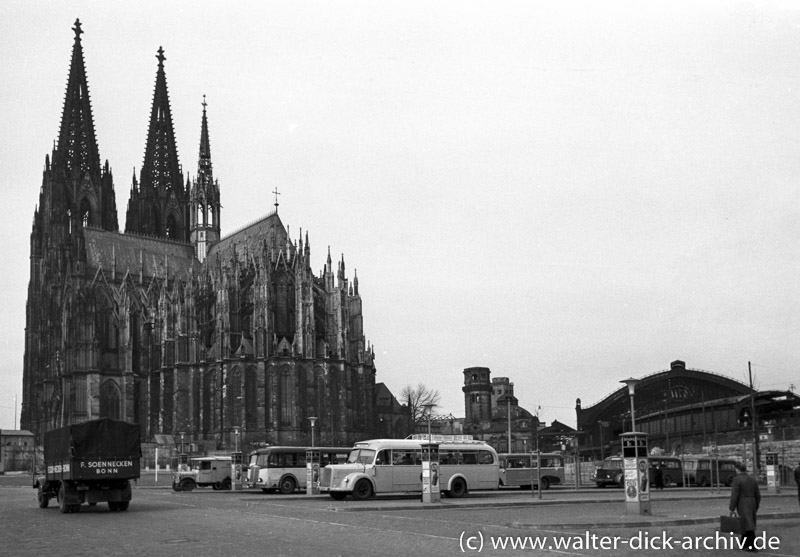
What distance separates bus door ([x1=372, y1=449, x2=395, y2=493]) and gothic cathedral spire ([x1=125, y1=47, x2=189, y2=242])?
90.1 meters

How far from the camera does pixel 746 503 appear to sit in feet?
54.0

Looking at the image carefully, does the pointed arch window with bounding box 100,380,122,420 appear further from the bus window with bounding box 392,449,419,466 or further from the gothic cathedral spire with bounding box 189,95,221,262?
the bus window with bounding box 392,449,419,466

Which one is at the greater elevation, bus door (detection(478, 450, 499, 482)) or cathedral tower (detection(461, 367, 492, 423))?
cathedral tower (detection(461, 367, 492, 423))

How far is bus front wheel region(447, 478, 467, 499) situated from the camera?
40094mm

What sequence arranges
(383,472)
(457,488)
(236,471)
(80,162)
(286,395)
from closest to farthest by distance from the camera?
(383,472) < (457,488) < (236,471) < (286,395) < (80,162)

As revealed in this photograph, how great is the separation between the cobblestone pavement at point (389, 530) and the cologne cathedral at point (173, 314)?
59.1 m

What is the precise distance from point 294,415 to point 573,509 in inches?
2482

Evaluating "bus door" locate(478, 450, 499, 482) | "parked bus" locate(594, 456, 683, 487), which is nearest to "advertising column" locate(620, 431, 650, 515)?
"bus door" locate(478, 450, 499, 482)

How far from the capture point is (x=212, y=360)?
308 ft

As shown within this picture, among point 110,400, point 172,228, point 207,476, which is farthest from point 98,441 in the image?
point 172,228

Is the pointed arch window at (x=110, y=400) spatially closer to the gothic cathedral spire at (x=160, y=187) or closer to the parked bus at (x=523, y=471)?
the gothic cathedral spire at (x=160, y=187)

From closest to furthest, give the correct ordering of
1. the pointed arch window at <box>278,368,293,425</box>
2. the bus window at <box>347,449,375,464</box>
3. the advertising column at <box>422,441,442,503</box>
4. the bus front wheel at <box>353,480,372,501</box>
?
the advertising column at <box>422,441,442,503</box>, the bus front wheel at <box>353,480,372,501</box>, the bus window at <box>347,449,375,464</box>, the pointed arch window at <box>278,368,293,425</box>

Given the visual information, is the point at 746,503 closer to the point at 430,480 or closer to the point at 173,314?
the point at 430,480

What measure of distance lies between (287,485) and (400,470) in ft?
32.4
